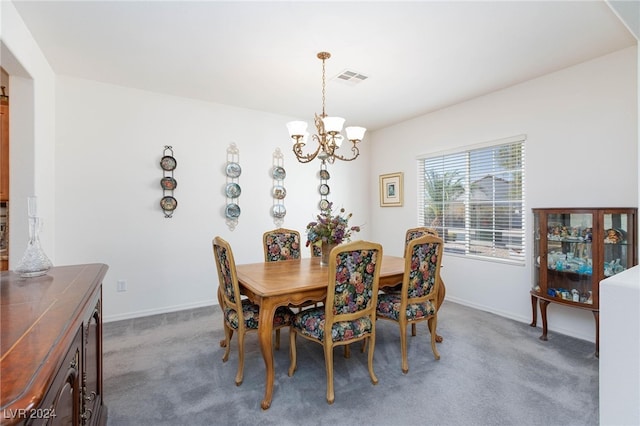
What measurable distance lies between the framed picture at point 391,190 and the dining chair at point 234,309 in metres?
3.03

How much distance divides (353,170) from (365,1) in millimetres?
3356

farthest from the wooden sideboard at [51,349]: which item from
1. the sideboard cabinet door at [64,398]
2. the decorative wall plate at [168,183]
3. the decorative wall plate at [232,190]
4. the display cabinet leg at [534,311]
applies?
the display cabinet leg at [534,311]

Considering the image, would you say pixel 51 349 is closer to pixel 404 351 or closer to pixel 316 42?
pixel 404 351

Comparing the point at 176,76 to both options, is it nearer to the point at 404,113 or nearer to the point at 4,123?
the point at 4,123

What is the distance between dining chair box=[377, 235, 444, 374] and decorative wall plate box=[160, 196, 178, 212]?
2.70 meters

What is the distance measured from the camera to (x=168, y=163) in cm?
370

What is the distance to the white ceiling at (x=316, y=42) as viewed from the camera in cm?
214

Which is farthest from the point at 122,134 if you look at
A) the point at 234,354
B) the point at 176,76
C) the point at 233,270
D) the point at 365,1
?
the point at 365,1

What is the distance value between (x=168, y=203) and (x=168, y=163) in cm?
48

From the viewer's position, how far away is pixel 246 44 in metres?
2.58

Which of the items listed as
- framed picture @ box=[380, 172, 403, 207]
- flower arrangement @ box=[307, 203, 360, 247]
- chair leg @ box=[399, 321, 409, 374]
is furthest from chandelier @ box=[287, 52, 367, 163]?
framed picture @ box=[380, 172, 403, 207]

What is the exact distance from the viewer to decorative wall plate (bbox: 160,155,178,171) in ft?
12.1

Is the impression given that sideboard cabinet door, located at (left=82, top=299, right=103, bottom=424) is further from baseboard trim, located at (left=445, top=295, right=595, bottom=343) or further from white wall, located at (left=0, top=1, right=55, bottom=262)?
baseboard trim, located at (left=445, top=295, right=595, bottom=343)

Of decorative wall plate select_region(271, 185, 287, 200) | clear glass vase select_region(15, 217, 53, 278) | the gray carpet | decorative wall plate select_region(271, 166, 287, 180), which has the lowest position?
the gray carpet
